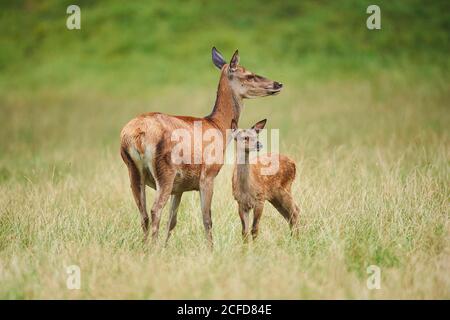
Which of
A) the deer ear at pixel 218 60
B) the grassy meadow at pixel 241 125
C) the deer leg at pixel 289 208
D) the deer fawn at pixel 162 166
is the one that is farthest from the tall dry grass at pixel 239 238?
the deer ear at pixel 218 60

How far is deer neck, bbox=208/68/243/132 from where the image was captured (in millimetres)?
9547

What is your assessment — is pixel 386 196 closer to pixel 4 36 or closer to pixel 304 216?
pixel 304 216

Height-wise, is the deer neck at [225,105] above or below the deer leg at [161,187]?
above

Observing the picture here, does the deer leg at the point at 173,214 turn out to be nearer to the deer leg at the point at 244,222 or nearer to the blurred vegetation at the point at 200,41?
the deer leg at the point at 244,222

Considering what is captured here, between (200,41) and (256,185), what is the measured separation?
2164cm

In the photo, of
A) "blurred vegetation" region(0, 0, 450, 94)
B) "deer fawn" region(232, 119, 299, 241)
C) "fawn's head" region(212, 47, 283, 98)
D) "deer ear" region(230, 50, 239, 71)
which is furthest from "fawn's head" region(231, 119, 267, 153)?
"blurred vegetation" region(0, 0, 450, 94)

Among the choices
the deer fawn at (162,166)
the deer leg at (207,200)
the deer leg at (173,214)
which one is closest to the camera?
the deer fawn at (162,166)

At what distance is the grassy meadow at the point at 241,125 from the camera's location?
24.9 feet

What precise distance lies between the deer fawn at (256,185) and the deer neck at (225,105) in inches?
5.5

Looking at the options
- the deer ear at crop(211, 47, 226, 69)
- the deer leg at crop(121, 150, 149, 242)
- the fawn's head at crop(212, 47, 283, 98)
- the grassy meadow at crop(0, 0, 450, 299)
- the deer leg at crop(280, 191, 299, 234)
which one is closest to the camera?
the grassy meadow at crop(0, 0, 450, 299)

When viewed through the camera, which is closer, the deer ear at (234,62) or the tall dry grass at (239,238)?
the tall dry grass at (239,238)

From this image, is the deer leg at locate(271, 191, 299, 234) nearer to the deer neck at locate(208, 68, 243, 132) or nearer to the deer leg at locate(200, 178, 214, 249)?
the deer neck at locate(208, 68, 243, 132)

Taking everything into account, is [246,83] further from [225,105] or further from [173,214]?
[173,214]

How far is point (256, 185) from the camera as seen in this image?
963 centimetres
